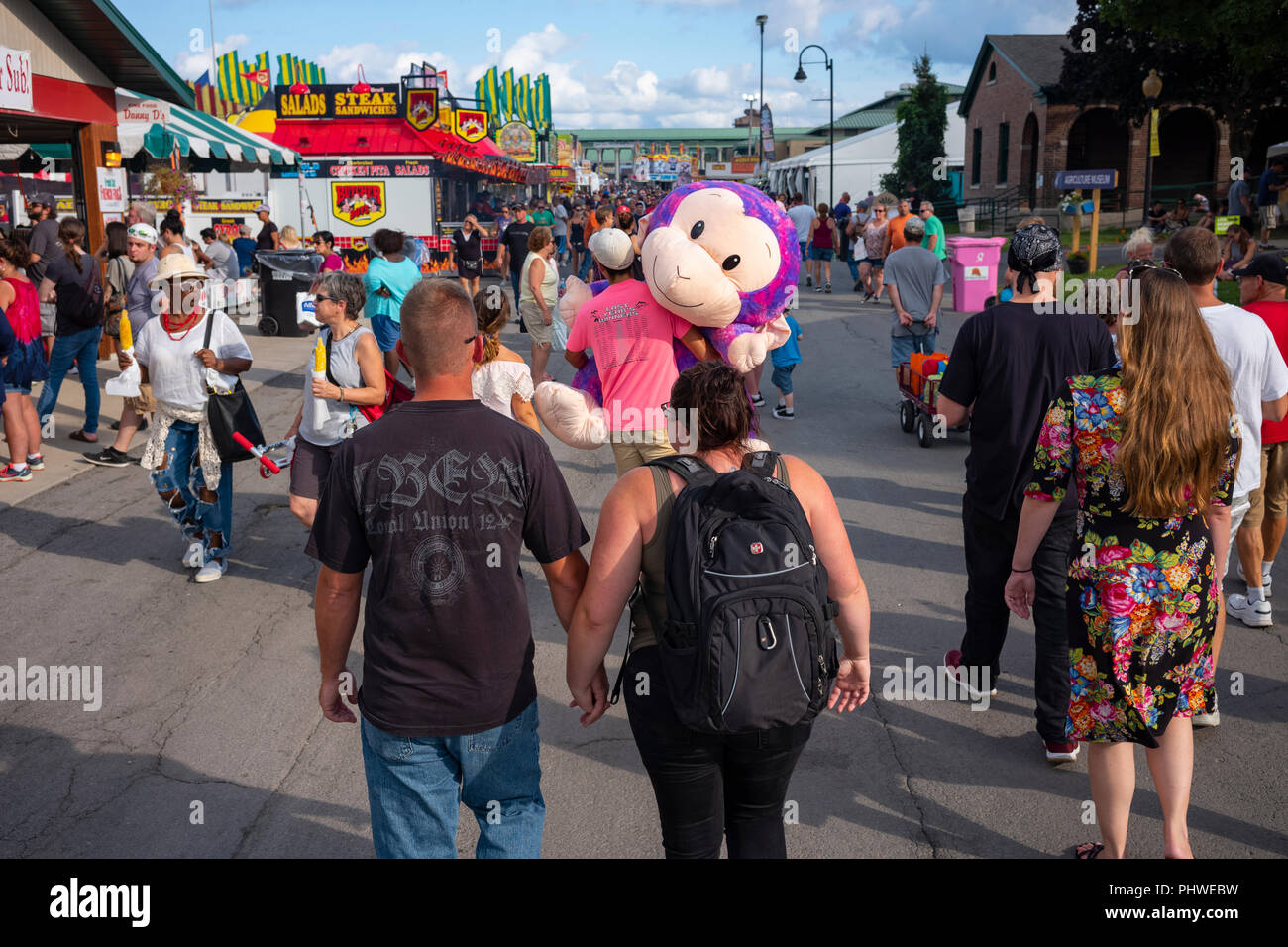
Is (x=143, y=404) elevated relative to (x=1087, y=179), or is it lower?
lower

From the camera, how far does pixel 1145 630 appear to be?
3270 millimetres

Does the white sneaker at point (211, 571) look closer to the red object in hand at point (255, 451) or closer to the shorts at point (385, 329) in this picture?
the red object in hand at point (255, 451)

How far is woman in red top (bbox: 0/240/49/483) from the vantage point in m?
8.47

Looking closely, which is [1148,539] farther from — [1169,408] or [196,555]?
[196,555]

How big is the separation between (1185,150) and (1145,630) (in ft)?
142

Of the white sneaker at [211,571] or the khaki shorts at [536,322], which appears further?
the khaki shorts at [536,322]

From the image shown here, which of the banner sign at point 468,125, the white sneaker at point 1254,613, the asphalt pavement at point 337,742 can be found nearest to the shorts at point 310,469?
the asphalt pavement at point 337,742

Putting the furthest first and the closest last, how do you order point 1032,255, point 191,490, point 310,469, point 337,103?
point 337,103, point 191,490, point 310,469, point 1032,255

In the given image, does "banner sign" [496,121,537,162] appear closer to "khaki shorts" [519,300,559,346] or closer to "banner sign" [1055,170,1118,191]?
→ "banner sign" [1055,170,1118,191]

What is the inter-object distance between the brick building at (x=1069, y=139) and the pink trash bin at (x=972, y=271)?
63.7 ft

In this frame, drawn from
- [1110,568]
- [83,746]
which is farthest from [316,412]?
[1110,568]

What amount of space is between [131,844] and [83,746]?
97cm

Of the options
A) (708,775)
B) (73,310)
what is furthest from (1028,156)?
(708,775)

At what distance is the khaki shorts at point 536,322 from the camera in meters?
11.3
